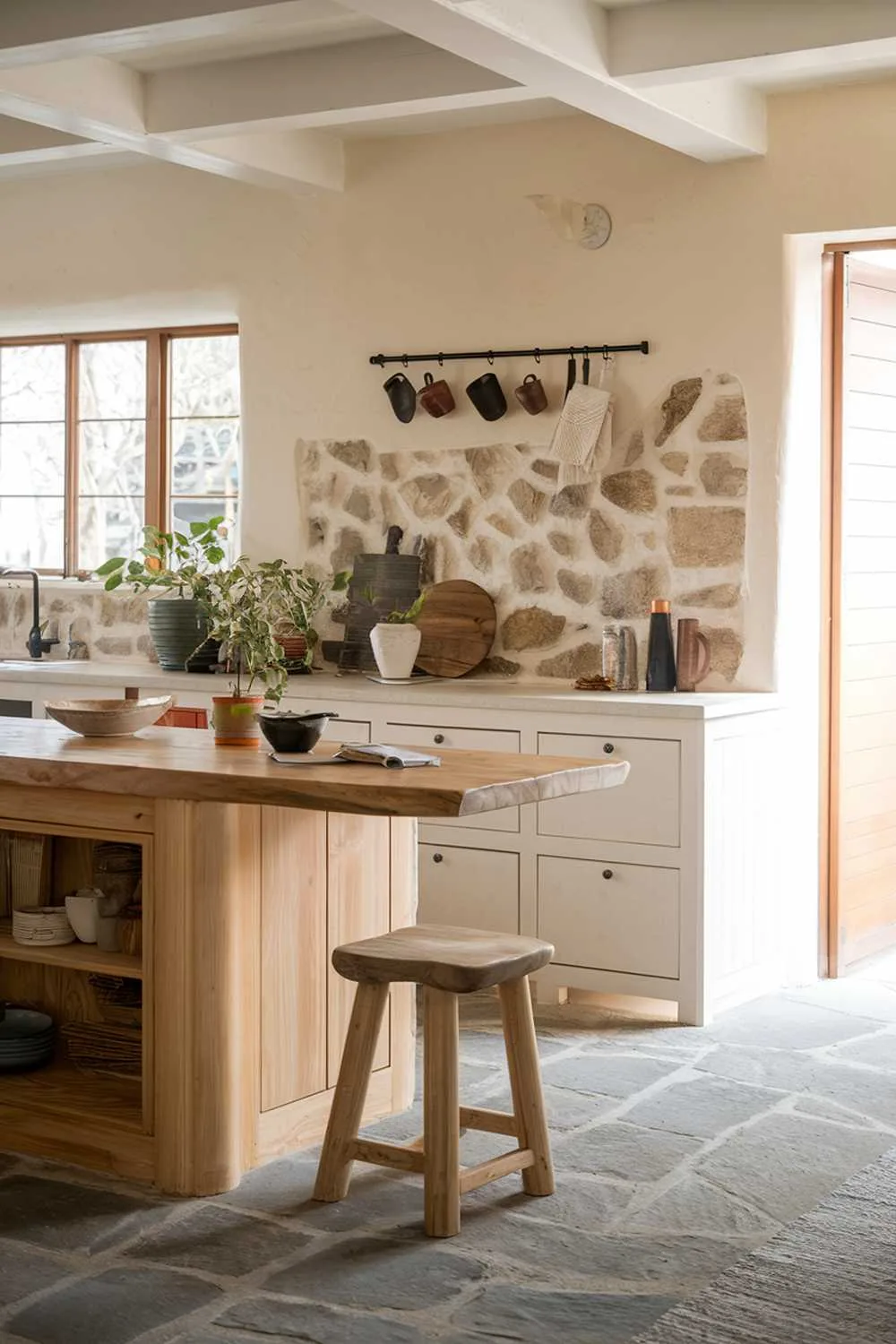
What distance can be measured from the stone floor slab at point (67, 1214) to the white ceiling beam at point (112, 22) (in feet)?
8.95

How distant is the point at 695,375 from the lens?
17.5 ft

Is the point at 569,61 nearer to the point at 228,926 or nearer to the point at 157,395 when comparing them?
the point at 228,926

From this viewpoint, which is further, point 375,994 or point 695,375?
point 695,375

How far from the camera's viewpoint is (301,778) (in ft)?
10.7

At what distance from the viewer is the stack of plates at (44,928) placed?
3734mm

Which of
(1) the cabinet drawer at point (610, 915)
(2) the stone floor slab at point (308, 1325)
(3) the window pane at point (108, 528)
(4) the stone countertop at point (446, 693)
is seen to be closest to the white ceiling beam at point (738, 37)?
(4) the stone countertop at point (446, 693)

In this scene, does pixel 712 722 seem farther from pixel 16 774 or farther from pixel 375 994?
pixel 16 774

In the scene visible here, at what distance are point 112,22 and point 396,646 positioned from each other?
214 cm

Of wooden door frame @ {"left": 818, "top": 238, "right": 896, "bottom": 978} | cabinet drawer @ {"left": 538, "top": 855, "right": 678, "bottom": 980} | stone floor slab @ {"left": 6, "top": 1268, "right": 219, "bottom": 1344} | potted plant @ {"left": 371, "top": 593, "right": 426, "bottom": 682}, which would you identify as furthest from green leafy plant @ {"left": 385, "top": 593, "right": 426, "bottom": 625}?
stone floor slab @ {"left": 6, "top": 1268, "right": 219, "bottom": 1344}

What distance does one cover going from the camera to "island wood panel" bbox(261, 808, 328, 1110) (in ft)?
11.6

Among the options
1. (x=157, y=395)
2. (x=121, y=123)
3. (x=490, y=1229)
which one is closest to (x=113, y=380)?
(x=157, y=395)

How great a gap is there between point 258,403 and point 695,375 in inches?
69.4

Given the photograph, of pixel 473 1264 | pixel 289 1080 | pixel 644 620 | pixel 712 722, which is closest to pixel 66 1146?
pixel 289 1080

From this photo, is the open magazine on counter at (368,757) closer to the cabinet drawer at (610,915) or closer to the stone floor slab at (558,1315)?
the stone floor slab at (558,1315)
